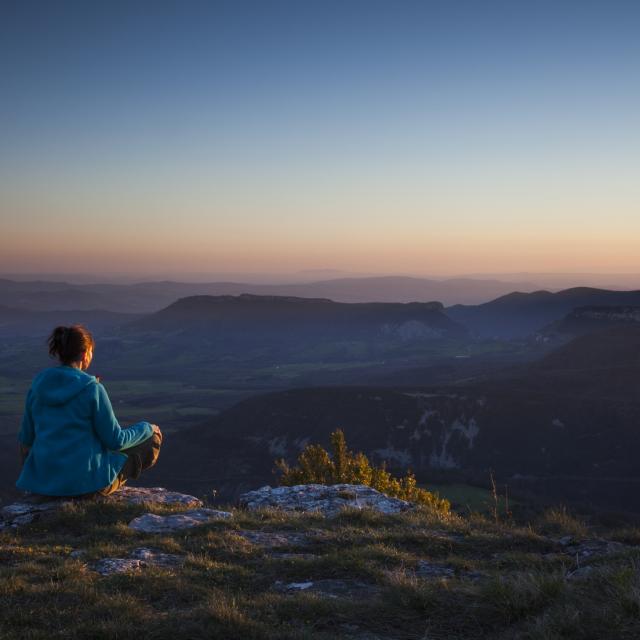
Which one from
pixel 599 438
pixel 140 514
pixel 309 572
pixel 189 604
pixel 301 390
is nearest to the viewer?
pixel 189 604

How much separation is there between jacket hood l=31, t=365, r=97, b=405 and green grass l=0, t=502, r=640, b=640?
1.87 metres

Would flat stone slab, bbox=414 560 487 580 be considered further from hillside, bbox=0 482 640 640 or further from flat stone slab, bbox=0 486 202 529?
flat stone slab, bbox=0 486 202 529

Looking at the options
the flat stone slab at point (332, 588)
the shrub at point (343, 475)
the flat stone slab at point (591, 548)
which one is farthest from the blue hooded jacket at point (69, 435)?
the shrub at point (343, 475)

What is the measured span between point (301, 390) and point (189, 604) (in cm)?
13433

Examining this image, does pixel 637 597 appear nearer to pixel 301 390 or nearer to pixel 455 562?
pixel 455 562

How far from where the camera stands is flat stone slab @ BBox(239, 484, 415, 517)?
1052 cm

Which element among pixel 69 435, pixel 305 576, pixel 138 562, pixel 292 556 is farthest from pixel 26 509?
pixel 305 576

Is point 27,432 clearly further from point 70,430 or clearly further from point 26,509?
point 26,509

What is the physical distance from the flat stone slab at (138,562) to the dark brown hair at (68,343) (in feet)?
9.28

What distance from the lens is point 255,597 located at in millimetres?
5406

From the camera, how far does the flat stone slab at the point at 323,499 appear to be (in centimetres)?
1052

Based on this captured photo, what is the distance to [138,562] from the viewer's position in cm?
647

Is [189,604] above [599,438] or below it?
above

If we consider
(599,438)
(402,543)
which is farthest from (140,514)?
(599,438)
